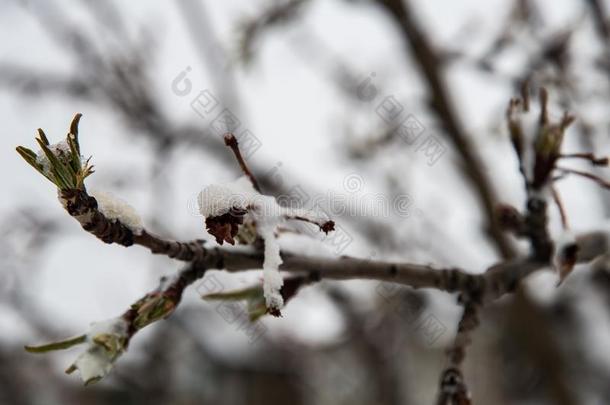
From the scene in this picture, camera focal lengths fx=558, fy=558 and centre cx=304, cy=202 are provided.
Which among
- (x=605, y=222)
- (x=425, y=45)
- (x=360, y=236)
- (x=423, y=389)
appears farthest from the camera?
(x=423, y=389)

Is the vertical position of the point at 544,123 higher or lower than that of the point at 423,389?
lower

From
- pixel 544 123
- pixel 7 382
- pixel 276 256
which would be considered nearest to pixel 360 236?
pixel 544 123

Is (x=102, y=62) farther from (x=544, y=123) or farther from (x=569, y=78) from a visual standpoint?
(x=544, y=123)

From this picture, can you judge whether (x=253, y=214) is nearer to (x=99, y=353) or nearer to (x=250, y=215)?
(x=250, y=215)

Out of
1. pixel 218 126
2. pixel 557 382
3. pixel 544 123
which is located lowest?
pixel 544 123

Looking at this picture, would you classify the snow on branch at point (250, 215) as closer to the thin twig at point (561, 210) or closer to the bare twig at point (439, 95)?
the thin twig at point (561, 210)

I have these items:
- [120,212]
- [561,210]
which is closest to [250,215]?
[120,212]

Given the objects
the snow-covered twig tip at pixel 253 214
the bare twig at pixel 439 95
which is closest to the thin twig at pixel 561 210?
the snow-covered twig tip at pixel 253 214
